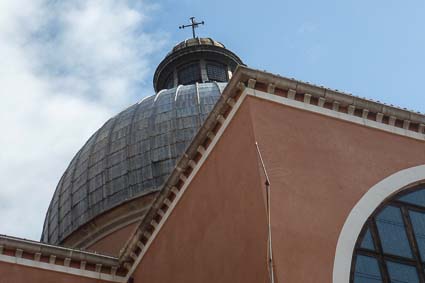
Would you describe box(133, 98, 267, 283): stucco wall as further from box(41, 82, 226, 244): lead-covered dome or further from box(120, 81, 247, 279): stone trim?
box(41, 82, 226, 244): lead-covered dome

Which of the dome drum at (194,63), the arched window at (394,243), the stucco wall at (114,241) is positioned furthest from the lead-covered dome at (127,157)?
the arched window at (394,243)

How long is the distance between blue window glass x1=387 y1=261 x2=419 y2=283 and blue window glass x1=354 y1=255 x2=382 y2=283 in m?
0.20

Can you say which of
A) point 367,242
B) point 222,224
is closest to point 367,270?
point 367,242

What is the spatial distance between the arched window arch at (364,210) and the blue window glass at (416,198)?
9cm

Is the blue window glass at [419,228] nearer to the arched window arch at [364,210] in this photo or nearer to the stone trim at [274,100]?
the arched window arch at [364,210]

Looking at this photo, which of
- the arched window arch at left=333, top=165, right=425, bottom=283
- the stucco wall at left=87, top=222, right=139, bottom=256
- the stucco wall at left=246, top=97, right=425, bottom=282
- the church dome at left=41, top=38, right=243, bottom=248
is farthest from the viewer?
the church dome at left=41, top=38, right=243, bottom=248

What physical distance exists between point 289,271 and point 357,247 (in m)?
1.25

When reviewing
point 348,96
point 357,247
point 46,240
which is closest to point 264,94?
point 348,96

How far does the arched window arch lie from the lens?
33.9 feet

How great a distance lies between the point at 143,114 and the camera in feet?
67.9

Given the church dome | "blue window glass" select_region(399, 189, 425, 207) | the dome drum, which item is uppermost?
the dome drum

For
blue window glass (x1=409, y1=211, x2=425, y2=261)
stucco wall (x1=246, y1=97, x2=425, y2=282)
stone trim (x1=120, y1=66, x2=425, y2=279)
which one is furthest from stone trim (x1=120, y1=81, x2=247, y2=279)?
blue window glass (x1=409, y1=211, x2=425, y2=261)

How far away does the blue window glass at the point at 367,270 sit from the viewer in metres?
10.4

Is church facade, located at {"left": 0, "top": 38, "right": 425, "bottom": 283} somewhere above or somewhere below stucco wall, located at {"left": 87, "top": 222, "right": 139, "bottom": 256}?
below
